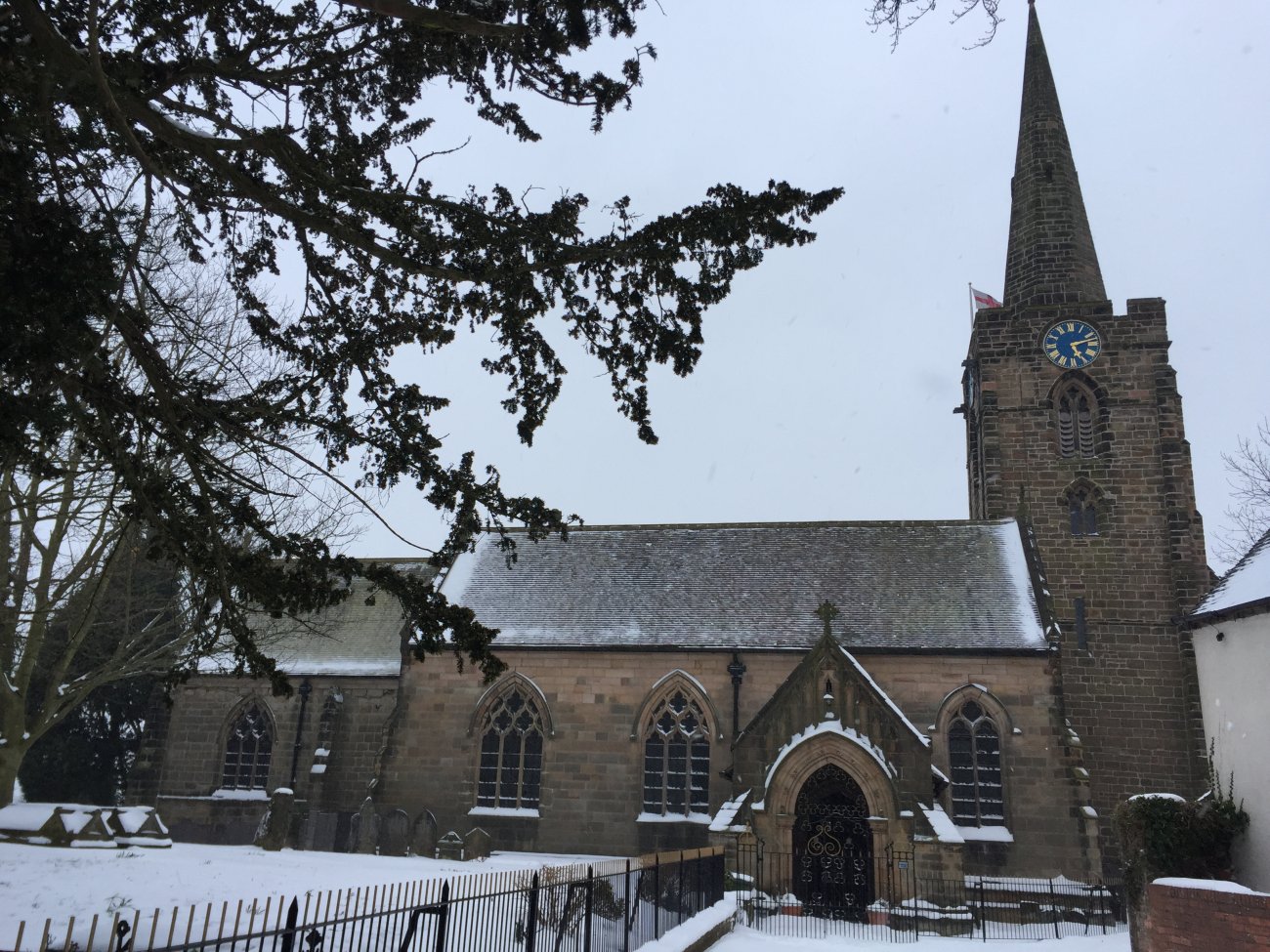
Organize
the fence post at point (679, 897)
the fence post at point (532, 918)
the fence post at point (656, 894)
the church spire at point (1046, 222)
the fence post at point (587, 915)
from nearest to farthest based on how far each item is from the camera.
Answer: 1. the fence post at point (532, 918)
2. the fence post at point (587, 915)
3. the fence post at point (656, 894)
4. the fence post at point (679, 897)
5. the church spire at point (1046, 222)

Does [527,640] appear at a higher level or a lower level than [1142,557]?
lower

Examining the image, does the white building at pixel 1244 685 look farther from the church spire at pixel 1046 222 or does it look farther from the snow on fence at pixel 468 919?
the church spire at pixel 1046 222

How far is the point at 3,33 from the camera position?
6.21m

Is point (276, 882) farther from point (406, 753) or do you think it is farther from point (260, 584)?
point (406, 753)

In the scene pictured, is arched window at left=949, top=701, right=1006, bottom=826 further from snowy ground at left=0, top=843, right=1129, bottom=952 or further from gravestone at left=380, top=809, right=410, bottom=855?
gravestone at left=380, top=809, right=410, bottom=855

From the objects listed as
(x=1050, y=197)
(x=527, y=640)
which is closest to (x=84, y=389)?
(x=527, y=640)

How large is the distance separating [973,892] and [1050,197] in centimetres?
2148

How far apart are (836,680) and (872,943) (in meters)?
5.69

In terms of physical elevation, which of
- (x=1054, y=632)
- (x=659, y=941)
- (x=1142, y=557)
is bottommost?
(x=659, y=941)

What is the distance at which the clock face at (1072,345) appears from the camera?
A: 28.9 metres

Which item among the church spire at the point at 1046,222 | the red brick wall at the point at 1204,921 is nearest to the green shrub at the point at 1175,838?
the red brick wall at the point at 1204,921

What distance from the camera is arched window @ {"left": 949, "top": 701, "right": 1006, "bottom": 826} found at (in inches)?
853

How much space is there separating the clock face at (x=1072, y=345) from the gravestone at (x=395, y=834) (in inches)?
870

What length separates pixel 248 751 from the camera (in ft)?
89.7
